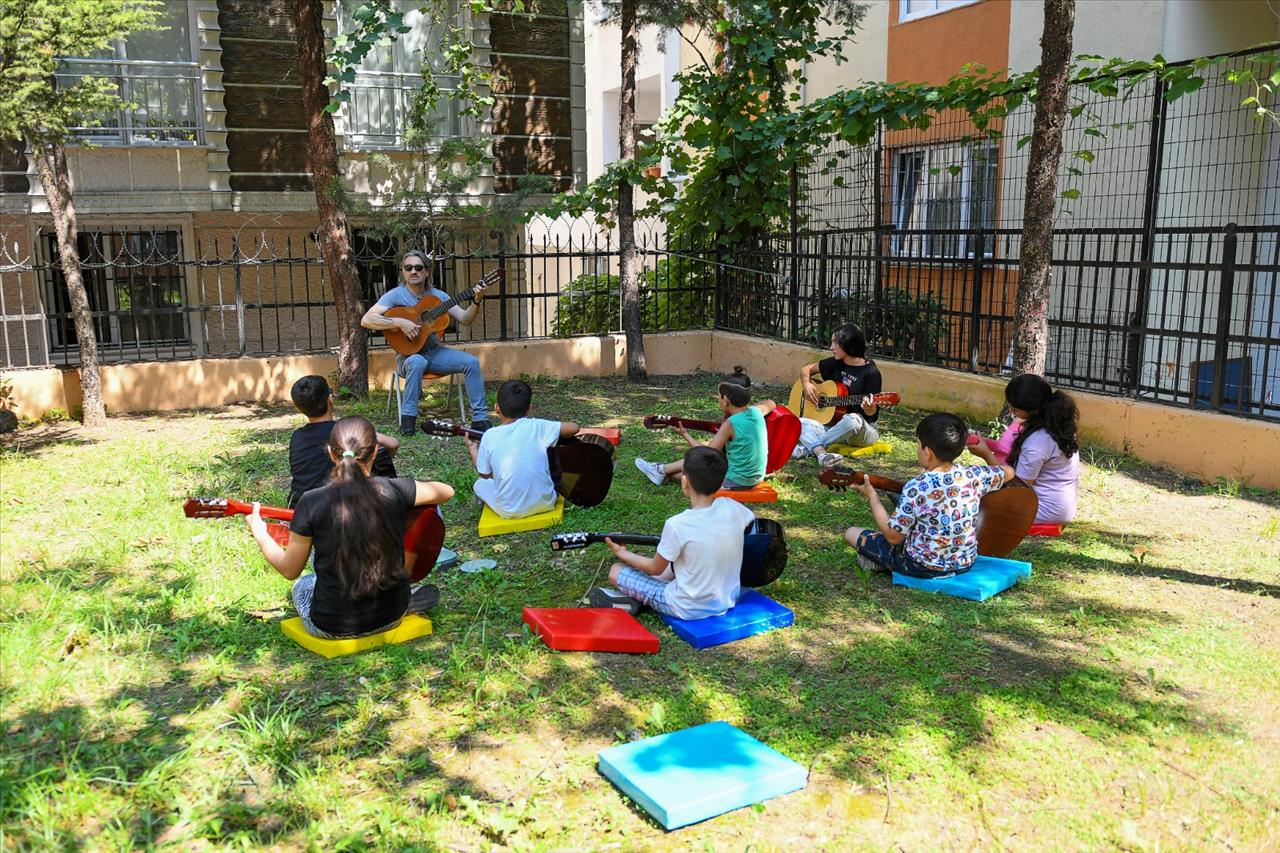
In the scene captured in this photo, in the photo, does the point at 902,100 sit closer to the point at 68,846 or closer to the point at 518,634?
the point at 518,634

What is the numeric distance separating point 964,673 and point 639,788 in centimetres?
175

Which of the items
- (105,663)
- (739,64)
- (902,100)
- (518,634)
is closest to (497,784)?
(518,634)

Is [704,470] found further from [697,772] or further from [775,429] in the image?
[775,429]

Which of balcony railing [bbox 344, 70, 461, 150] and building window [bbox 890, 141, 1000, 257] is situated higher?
balcony railing [bbox 344, 70, 461, 150]

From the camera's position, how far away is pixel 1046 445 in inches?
239

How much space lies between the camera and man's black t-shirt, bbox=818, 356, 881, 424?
327 inches

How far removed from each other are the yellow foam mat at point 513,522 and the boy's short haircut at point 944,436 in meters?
2.37

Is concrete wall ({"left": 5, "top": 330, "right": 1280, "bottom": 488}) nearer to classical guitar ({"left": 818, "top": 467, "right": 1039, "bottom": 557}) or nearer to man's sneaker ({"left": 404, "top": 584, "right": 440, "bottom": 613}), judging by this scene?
classical guitar ({"left": 818, "top": 467, "right": 1039, "bottom": 557})

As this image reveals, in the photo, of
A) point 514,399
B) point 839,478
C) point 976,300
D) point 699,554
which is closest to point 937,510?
point 839,478

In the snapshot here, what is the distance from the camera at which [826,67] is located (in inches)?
688

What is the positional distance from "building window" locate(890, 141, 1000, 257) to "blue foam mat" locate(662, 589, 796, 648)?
583cm

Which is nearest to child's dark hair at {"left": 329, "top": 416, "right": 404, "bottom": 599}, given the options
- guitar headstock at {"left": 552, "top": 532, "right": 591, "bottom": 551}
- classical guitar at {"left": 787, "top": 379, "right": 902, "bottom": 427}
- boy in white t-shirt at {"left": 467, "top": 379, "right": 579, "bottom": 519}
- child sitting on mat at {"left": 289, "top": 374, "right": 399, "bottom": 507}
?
guitar headstock at {"left": 552, "top": 532, "right": 591, "bottom": 551}

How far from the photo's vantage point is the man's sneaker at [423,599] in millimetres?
4855

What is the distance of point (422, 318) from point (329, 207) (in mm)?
1922
